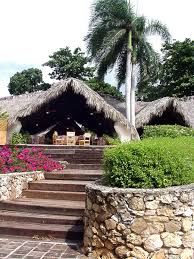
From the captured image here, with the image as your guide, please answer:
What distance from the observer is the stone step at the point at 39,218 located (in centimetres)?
604

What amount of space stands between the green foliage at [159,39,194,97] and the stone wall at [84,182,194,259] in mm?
21293

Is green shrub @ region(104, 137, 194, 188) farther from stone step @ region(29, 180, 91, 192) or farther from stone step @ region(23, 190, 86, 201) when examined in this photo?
stone step @ region(29, 180, 91, 192)

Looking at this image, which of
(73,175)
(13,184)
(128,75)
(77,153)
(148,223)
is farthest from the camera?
(128,75)

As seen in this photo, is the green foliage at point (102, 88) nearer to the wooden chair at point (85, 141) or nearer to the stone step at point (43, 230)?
the wooden chair at point (85, 141)

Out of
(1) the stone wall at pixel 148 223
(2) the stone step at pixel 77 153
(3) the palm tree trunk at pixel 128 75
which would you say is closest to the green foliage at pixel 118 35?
(3) the palm tree trunk at pixel 128 75

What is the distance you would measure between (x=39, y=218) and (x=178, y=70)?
22.0m

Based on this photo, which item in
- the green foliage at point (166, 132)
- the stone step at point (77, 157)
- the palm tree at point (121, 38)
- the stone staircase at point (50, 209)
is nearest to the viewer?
Answer: the stone staircase at point (50, 209)

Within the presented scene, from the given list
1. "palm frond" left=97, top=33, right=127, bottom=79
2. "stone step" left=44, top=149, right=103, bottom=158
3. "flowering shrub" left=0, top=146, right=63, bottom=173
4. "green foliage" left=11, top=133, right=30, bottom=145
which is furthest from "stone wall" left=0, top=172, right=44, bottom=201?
"palm frond" left=97, top=33, right=127, bottom=79

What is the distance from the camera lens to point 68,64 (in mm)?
32531

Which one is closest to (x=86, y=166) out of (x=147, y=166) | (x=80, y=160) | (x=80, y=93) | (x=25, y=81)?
(x=80, y=160)

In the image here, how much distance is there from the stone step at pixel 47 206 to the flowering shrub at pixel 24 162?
117 cm

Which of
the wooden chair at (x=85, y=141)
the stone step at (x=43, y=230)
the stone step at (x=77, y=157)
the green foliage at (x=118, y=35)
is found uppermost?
the green foliage at (x=118, y=35)

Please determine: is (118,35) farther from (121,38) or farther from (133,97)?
(133,97)

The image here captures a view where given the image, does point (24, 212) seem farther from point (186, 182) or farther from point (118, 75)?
point (118, 75)
